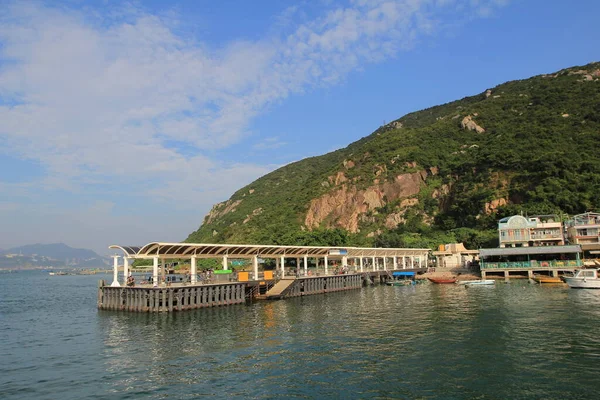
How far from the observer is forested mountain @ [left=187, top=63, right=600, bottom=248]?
3637 inches

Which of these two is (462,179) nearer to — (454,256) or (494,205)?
(494,205)

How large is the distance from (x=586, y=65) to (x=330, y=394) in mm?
176837

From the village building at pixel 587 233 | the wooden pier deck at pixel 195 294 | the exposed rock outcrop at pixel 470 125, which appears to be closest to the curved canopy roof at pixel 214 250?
the wooden pier deck at pixel 195 294

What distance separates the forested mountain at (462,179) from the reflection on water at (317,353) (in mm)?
58373

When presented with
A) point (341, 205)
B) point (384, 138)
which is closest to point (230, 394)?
point (341, 205)

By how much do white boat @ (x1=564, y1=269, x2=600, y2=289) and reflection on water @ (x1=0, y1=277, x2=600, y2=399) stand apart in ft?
39.6

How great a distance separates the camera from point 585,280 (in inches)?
1898

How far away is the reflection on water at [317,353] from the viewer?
16.6m

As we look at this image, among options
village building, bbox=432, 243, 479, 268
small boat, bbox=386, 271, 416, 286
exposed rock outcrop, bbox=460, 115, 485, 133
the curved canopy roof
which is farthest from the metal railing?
exposed rock outcrop, bbox=460, 115, 485, 133

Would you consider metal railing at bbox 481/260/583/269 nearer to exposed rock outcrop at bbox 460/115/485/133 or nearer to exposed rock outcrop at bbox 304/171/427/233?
exposed rock outcrop at bbox 304/171/427/233

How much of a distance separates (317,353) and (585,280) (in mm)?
40567

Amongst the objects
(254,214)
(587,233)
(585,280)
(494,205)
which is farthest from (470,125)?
(585,280)

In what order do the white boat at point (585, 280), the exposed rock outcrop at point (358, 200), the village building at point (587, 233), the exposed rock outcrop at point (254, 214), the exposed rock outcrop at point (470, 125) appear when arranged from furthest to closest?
1. the exposed rock outcrop at point (254, 214)
2. the exposed rock outcrop at point (470, 125)
3. the exposed rock outcrop at point (358, 200)
4. the village building at point (587, 233)
5. the white boat at point (585, 280)

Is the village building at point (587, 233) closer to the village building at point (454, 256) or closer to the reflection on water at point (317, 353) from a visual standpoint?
the village building at point (454, 256)
